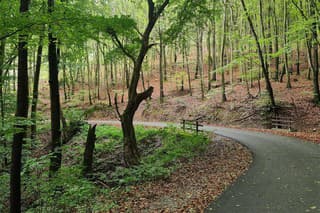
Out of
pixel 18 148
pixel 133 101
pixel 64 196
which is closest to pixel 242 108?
pixel 133 101

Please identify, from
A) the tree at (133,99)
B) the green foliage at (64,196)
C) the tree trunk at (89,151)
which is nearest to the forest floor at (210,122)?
the green foliage at (64,196)

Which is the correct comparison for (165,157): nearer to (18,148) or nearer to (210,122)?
(18,148)

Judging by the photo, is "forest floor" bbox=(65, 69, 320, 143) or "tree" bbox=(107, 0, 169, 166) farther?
"forest floor" bbox=(65, 69, 320, 143)

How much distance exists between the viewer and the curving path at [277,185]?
19.0 ft

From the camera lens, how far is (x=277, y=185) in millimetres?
7086

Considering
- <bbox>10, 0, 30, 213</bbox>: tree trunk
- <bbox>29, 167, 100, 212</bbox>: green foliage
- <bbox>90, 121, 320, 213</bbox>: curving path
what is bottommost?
<bbox>29, 167, 100, 212</bbox>: green foliage

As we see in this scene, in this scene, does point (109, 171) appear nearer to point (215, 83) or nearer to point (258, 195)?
point (258, 195)

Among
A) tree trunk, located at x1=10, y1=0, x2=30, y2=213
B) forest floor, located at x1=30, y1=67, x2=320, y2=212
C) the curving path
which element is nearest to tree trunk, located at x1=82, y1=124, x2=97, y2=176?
forest floor, located at x1=30, y1=67, x2=320, y2=212

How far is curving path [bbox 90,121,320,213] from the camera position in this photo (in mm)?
5805

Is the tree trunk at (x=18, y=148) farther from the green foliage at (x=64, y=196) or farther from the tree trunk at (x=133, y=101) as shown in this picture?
the tree trunk at (x=133, y=101)

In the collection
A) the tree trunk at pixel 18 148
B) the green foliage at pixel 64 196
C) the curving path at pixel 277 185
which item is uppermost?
the tree trunk at pixel 18 148

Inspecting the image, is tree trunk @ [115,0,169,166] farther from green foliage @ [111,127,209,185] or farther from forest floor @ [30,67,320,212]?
forest floor @ [30,67,320,212]

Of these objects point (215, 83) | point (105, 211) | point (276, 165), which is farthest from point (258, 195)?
point (215, 83)

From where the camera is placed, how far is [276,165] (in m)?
8.98
